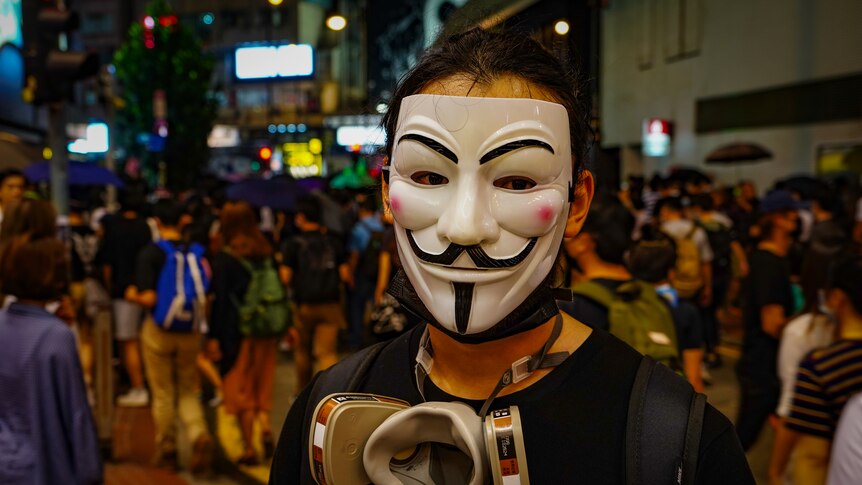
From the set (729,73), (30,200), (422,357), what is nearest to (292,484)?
(422,357)

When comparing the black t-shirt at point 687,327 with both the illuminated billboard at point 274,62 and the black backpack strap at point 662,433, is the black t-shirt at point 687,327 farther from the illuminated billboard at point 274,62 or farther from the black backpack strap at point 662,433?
the illuminated billboard at point 274,62

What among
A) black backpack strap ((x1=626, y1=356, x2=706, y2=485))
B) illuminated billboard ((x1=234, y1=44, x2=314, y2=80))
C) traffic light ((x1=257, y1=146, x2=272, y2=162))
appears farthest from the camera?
illuminated billboard ((x1=234, y1=44, x2=314, y2=80))

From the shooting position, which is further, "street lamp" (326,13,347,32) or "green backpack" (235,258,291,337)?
"street lamp" (326,13,347,32)

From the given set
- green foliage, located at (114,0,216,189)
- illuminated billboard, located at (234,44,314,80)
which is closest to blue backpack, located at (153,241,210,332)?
green foliage, located at (114,0,216,189)

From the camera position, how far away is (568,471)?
4.81ft

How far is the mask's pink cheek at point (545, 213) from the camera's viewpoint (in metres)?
1.55

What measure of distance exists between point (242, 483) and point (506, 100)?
492cm

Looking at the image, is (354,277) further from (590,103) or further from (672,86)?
(672,86)

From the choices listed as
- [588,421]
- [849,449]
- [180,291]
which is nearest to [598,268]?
[849,449]

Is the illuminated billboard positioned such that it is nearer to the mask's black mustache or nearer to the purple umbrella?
the purple umbrella

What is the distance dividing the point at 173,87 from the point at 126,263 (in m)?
25.6

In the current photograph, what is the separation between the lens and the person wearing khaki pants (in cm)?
609

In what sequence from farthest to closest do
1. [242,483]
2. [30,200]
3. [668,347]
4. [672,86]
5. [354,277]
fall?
[672,86] < [354,277] < [242,483] < [30,200] < [668,347]

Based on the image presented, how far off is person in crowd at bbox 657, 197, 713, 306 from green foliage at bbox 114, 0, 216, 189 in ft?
81.1
